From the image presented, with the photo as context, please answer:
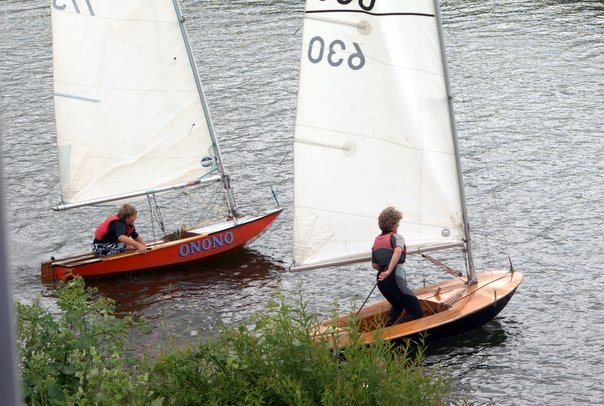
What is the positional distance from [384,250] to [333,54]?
3.02 m

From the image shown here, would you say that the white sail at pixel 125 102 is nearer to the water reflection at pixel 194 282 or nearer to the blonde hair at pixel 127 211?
the water reflection at pixel 194 282

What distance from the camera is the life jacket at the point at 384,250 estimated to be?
13586 millimetres

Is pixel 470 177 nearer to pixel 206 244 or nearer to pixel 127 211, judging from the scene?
pixel 206 244

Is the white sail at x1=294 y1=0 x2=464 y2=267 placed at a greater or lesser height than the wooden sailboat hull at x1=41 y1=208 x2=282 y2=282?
greater

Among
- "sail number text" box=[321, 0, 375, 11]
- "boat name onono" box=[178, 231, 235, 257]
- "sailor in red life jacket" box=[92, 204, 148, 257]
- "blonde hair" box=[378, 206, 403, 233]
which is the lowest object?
"boat name onono" box=[178, 231, 235, 257]

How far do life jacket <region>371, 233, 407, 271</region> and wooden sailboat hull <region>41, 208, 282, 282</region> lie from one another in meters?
6.34

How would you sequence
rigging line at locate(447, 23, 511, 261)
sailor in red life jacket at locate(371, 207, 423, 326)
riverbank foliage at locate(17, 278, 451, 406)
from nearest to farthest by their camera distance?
riverbank foliage at locate(17, 278, 451, 406)
sailor in red life jacket at locate(371, 207, 423, 326)
rigging line at locate(447, 23, 511, 261)

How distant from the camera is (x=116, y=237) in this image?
61.0ft

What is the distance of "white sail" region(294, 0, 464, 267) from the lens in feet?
47.0

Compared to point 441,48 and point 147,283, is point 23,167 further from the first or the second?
point 441,48

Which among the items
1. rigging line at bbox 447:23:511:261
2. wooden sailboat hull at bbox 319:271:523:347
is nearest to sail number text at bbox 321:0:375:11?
wooden sailboat hull at bbox 319:271:523:347

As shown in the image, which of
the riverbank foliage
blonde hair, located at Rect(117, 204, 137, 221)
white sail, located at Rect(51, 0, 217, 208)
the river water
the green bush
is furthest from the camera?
white sail, located at Rect(51, 0, 217, 208)

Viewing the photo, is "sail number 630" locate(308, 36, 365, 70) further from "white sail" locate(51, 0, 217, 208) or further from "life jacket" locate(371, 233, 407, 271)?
"white sail" locate(51, 0, 217, 208)

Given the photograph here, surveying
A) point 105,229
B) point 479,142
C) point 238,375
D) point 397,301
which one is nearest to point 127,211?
point 105,229
